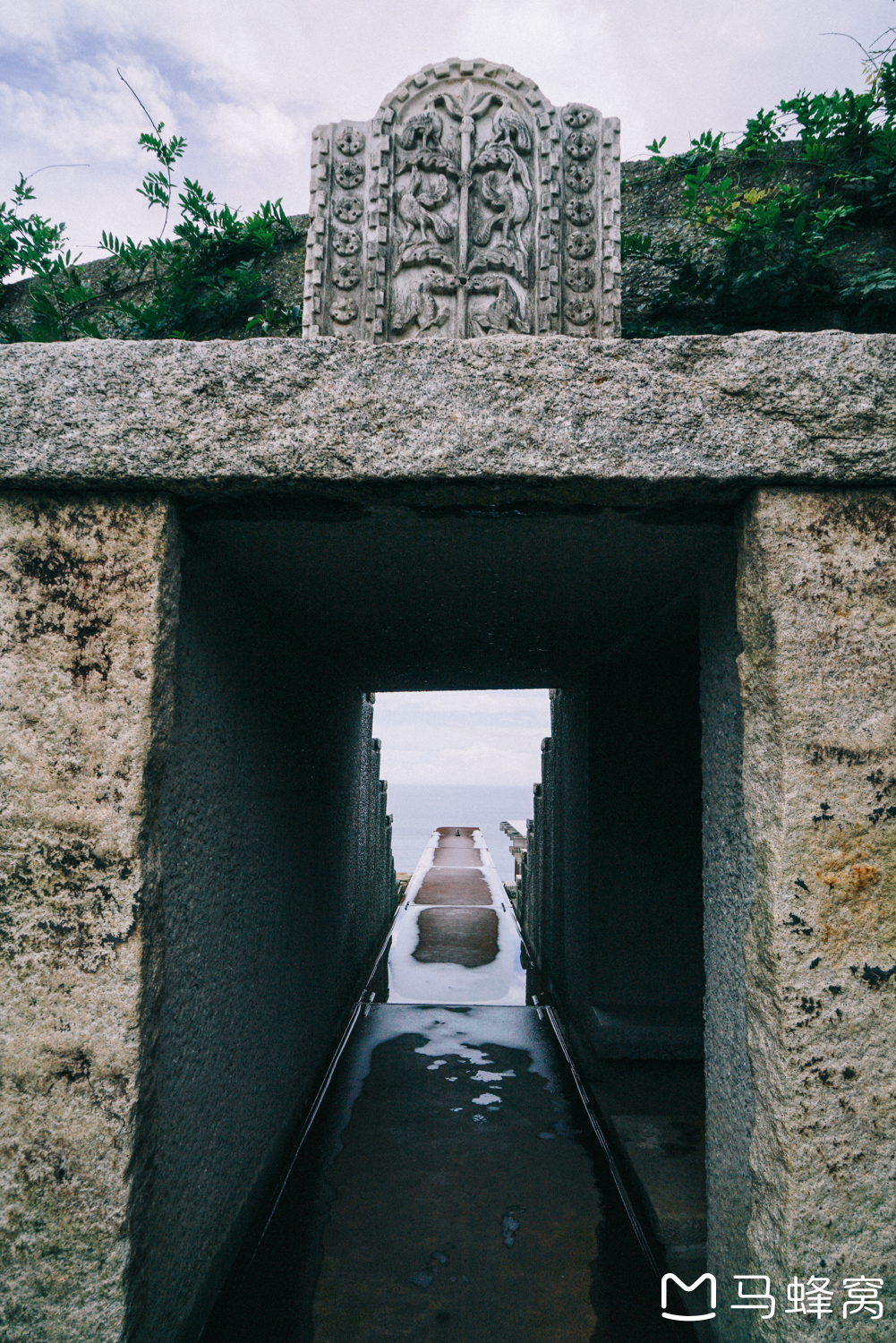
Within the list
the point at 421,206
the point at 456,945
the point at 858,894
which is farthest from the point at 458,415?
the point at 456,945

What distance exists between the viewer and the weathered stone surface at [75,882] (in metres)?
1.50

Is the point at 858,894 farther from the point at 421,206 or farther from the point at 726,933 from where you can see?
the point at 421,206

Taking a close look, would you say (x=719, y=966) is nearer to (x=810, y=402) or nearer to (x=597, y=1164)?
(x=810, y=402)

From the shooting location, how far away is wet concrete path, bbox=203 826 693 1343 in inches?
85.1

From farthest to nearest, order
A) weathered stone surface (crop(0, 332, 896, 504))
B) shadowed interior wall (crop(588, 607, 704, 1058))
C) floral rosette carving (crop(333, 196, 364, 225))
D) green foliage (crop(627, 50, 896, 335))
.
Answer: shadowed interior wall (crop(588, 607, 704, 1058))
green foliage (crop(627, 50, 896, 335))
floral rosette carving (crop(333, 196, 364, 225))
weathered stone surface (crop(0, 332, 896, 504))

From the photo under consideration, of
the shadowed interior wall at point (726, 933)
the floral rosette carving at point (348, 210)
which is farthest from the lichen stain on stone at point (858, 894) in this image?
the floral rosette carving at point (348, 210)

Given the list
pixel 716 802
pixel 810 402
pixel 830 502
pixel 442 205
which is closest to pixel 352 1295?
pixel 716 802

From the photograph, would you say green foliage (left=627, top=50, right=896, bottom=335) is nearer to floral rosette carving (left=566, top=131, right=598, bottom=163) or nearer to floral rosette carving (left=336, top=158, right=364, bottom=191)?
floral rosette carving (left=566, top=131, right=598, bottom=163)

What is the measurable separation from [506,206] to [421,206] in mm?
313

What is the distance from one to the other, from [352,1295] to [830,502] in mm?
2729

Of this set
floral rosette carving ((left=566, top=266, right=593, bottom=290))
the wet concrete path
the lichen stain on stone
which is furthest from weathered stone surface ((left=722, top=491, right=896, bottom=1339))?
floral rosette carving ((left=566, top=266, right=593, bottom=290))

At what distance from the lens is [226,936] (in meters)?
2.24

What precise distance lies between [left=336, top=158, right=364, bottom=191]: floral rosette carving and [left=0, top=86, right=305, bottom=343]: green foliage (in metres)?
1.08

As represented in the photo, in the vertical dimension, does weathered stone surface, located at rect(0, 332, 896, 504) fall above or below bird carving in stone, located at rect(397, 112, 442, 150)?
below
